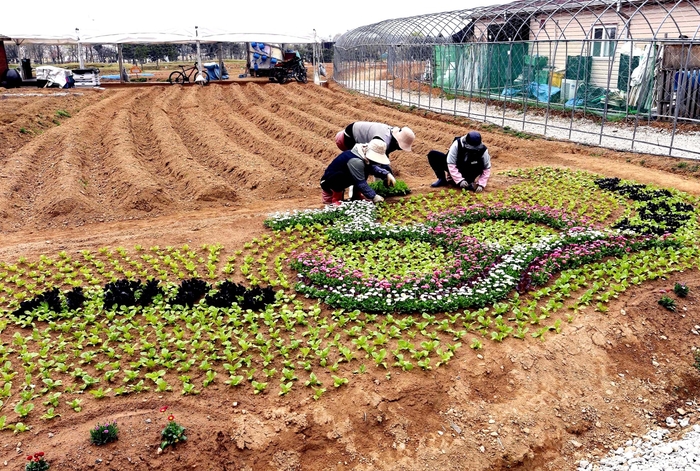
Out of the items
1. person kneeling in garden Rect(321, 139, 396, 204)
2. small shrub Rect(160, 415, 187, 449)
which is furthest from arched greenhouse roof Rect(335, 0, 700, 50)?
small shrub Rect(160, 415, 187, 449)

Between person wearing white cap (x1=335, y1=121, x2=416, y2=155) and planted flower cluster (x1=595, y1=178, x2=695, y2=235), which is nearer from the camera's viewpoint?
planted flower cluster (x1=595, y1=178, x2=695, y2=235)

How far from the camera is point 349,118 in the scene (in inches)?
754

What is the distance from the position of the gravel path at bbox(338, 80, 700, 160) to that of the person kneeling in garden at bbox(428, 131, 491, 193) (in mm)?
5379

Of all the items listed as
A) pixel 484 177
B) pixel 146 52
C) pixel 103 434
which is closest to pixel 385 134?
pixel 484 177

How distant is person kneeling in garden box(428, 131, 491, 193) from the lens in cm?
1022

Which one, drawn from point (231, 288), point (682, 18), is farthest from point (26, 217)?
point (682, 18)

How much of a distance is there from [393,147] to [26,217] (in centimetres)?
686

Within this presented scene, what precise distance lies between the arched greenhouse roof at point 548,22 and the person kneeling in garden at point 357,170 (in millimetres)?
11591

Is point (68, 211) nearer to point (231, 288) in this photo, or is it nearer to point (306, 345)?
point (231, 288)

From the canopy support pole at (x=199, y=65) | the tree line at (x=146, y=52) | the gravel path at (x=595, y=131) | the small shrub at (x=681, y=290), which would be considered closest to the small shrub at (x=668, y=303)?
the small shrub at (x=681, y=290)

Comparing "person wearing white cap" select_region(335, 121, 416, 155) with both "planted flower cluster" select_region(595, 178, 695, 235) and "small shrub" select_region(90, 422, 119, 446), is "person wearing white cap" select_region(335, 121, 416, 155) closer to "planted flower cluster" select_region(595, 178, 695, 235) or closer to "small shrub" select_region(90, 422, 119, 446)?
"planted flower cluster" select_region(595, 178, 695, 235)

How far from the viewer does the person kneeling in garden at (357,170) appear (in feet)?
30.7

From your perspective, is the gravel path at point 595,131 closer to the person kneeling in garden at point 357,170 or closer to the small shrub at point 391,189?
the small shrub at point 391,189

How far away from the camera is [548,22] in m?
24.5
